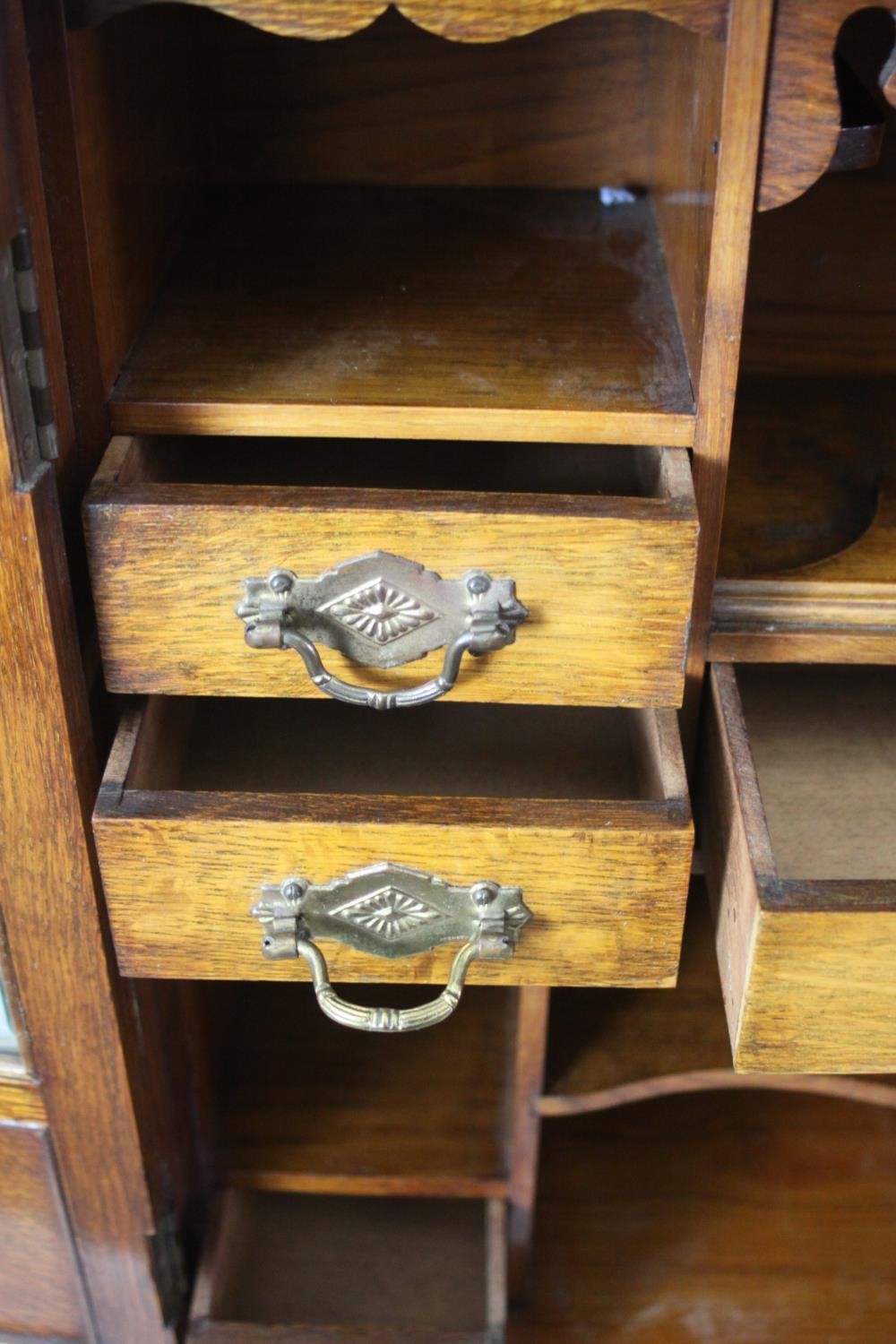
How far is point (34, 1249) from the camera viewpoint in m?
0.87

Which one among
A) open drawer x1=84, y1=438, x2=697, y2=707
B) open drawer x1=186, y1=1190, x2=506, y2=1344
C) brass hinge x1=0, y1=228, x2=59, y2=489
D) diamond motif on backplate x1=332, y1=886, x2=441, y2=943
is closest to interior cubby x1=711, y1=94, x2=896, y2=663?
open drawer x1=84, y1=438, x2=697, y2=707

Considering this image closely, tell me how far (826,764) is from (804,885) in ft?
0.77

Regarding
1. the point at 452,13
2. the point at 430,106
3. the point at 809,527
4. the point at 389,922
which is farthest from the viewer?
the point at 430,106

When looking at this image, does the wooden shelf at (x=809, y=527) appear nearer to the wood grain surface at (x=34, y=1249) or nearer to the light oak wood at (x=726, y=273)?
the light oak wood at (x=726, y=273)

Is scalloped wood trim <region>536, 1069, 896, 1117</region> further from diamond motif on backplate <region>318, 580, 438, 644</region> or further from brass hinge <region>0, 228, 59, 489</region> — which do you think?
brass hinge <region>0, 228, 59, 489</region>

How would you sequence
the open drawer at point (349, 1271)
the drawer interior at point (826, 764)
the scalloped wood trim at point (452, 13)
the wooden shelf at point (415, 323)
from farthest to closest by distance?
the open drawer at point (349, 1271), the drawer interior at point (826, 764), the wooden shelf at point (415, 323), the scalloped wood trim at point (452, 13)

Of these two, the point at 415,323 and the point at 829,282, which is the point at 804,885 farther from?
the point at 829,282

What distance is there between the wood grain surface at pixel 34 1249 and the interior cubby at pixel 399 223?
432 mm

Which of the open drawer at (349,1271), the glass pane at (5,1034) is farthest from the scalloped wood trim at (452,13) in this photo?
the open drawer at (349,1271)

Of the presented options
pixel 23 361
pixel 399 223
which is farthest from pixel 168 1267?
pixel 399 223

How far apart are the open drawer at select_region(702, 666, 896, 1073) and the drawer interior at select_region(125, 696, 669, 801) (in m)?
0.07

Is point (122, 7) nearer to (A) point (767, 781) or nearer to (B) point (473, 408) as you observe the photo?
(B) point (473, 408)

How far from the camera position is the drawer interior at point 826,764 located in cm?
79

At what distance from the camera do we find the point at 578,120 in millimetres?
953
